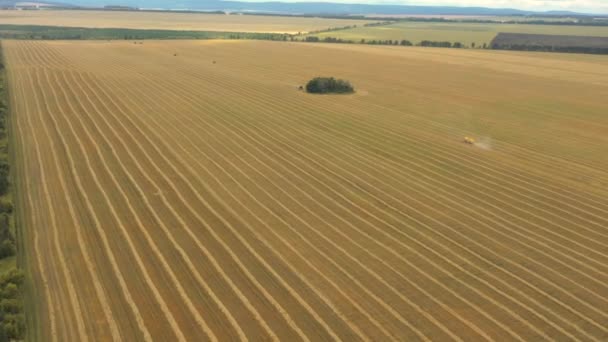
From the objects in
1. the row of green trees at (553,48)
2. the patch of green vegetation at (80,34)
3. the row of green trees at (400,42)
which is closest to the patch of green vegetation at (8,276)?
the patch of green vegetation at (80,34)

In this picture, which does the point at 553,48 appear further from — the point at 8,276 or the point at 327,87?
the point at 8,276

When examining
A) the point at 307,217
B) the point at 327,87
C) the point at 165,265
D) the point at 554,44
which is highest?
the point at 554,44

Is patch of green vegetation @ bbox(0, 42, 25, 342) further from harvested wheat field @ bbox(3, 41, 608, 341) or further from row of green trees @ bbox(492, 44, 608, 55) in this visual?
row of green trees @ bbox(492, 44, 608, 55)

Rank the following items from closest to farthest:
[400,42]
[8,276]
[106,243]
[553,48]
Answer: [8,276], [106,243], [553,48], [400,42]

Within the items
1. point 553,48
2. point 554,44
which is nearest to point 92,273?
point 553,48

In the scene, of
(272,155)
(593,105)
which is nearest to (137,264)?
(272,155)

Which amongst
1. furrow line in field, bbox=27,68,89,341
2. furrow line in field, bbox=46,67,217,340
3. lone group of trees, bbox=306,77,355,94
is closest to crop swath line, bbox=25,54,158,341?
furrow line in field, bbox=46,67,217,340
